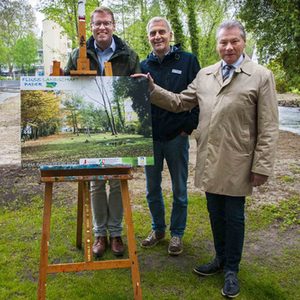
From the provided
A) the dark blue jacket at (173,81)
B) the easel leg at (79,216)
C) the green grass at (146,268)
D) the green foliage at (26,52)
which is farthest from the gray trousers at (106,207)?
the green foliage at (26,52)

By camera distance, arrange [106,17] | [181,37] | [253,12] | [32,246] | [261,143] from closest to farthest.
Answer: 1. [261,143]
2. [106,17]
3. [32,246]
4. [253,12]
5. [181,37]

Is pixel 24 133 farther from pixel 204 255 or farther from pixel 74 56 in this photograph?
pixel 204 255

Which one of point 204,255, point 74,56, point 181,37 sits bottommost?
point 204,255

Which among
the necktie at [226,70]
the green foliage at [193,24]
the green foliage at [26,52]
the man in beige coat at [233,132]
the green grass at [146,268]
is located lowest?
the green grass at [146,268]

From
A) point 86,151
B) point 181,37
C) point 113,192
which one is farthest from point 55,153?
point 181,37

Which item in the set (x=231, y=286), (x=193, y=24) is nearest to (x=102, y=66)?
(x=231, y=286)

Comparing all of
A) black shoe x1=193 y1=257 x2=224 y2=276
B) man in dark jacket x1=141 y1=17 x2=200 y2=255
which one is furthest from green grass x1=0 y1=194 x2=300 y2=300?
man in dark jacket x1=141 y1=17 x2=200 y2=255

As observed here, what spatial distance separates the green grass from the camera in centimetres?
302

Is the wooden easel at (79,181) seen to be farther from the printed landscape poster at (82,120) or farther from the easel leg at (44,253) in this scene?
the printed landscape poster at (82,120)

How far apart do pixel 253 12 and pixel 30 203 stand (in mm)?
7599

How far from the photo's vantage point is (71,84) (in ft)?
9.33

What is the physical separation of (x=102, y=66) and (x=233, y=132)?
116 centimetres

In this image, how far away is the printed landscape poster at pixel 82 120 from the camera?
2805 mm

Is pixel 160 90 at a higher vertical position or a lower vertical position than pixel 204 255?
higher
